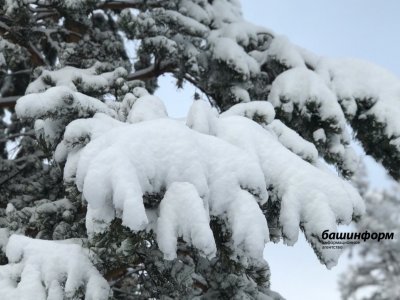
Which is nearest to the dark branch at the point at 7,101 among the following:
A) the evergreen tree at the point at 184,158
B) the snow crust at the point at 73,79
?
the evergreen tree at the point at 184,158

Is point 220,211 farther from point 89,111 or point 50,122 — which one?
point 50,122

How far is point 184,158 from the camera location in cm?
243

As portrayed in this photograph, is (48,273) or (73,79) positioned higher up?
(48,273)

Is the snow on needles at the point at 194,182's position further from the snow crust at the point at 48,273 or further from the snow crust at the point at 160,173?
the snow crust at the point at 48,273

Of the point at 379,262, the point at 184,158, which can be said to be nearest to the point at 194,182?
the point at 184,158

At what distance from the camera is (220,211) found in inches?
95.3

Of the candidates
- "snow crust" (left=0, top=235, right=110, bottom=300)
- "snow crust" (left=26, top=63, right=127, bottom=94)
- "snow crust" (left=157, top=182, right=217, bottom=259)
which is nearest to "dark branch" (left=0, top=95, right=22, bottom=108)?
"snow crust" (left=26, top=63, right=127, bottom=94)

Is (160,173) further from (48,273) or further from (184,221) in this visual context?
(48,273)

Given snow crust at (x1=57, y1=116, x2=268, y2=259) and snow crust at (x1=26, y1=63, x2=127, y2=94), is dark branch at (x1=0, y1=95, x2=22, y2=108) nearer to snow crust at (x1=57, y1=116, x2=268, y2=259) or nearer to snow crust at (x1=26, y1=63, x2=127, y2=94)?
snow crust at (x1=26, y1=63, x2=127, y2=94)

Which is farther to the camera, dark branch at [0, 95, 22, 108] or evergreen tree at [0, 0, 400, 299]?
dark branch at [0, 95, 22, 108]

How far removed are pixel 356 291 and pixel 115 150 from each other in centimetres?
1829

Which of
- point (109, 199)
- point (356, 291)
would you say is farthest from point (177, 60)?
point (356, 291)

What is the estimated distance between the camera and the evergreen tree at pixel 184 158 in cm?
232

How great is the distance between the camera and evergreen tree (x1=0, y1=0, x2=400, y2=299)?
7.61 feet
